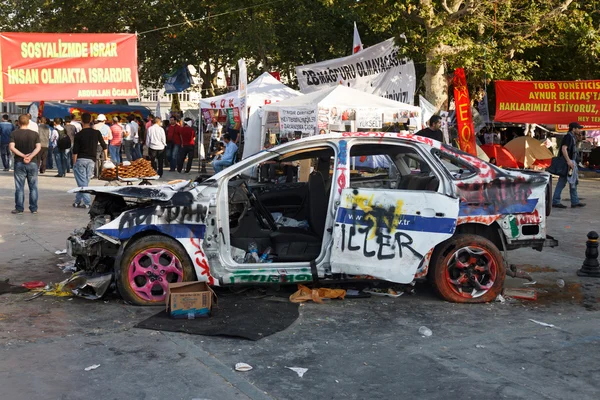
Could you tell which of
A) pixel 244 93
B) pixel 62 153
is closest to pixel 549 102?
pixel 244 93

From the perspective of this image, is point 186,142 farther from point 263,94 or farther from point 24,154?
point 24,154

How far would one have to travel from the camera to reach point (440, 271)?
717 centimetres

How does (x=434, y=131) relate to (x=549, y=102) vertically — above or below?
below

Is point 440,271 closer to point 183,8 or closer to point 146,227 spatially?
point 146,227

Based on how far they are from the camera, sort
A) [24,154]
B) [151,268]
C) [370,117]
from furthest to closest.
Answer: [370,117] → [24,154] → [151,268]

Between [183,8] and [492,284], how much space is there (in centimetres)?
3278

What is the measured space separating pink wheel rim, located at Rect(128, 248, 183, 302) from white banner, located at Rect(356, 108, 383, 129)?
1001 cm

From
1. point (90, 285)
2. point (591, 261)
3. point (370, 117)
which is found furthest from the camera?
point (370, 117)

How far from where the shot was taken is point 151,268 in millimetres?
7027

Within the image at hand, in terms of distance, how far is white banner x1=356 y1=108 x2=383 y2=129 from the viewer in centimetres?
1652

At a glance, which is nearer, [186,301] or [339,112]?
[186,301]

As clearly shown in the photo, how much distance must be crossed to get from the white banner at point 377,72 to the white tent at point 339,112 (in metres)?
2.48

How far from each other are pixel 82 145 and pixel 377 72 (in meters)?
9.08

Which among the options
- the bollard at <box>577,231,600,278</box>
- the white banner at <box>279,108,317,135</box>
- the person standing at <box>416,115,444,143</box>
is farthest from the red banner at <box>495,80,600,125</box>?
the bollard at <box>577,231,600,278</box>
